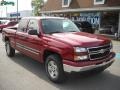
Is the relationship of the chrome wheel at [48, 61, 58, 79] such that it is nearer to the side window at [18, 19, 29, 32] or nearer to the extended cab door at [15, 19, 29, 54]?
the extended cab door at [15, 19, 29, 54]

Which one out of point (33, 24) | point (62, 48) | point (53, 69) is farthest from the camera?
point (33, 24)

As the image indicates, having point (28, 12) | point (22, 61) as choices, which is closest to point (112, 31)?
point (22, 61)

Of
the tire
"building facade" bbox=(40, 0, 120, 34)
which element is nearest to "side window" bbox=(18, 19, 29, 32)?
the tire

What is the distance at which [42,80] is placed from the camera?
6.98 m

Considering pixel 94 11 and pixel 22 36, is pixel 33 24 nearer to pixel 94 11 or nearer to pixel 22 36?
pixel 22 36

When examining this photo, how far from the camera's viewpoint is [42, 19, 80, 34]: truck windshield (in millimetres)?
7503

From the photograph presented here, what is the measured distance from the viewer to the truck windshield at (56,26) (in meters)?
7.50

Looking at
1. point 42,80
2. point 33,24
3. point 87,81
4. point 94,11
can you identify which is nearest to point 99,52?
point 87,81

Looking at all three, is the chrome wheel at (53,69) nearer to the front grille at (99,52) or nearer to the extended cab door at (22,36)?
the front grille at (99,52)

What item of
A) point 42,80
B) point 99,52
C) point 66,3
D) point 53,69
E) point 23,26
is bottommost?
point 42,80

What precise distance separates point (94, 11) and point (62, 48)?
2037 centimetres

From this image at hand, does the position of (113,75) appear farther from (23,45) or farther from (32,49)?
(23,45)

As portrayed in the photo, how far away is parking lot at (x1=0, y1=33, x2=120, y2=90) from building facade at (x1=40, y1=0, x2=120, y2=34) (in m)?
15.3

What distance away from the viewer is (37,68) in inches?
330
